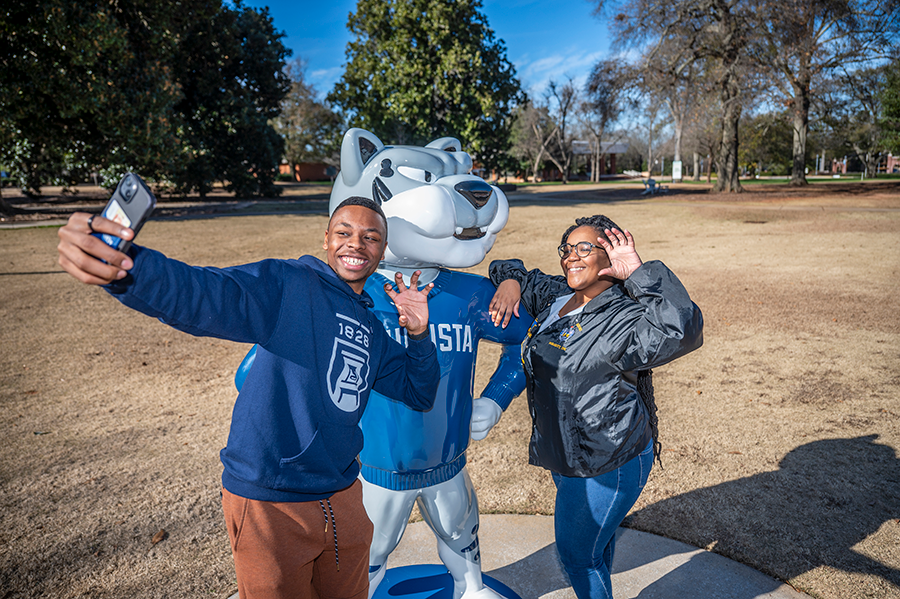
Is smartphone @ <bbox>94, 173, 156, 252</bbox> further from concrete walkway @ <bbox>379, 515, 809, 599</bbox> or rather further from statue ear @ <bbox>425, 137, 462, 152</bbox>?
concrete walkway @ <bbox>379, 515, 809, 599</bbox>

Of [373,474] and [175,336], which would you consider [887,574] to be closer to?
[373,474]

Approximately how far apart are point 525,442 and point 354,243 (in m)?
2.95

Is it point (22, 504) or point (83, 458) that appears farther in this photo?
point (83, 458)

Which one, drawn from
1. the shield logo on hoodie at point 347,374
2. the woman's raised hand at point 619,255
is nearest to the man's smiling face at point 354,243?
the shield logo on hoodie at point 347,374

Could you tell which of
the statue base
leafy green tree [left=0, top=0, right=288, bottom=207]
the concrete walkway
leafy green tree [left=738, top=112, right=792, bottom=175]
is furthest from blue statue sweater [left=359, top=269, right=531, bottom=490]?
leafy green tree [left=738, top=112, right=792, bottom=175]

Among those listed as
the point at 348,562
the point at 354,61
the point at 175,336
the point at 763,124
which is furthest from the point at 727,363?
the point at 763,124

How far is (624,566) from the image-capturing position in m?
2.95

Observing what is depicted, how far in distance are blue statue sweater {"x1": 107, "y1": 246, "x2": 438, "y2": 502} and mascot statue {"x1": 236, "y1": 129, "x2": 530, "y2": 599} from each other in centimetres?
54

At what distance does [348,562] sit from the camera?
1.77 meters

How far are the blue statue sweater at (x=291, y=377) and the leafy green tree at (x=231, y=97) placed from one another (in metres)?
24.0

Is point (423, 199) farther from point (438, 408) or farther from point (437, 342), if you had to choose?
point (438, 408)

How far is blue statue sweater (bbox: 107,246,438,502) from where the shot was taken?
154 cm

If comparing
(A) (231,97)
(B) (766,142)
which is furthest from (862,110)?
(A) (231,97)

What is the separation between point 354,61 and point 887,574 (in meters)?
27.5
